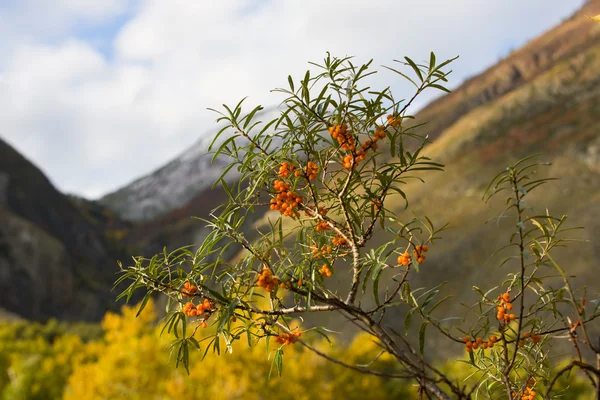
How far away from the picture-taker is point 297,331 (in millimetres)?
1028

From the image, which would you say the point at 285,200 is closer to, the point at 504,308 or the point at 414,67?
the point at 414,67

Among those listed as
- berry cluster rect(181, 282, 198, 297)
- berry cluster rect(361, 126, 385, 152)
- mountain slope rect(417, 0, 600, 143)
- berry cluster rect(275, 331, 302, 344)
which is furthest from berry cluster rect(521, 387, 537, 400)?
mountain slope rect(417, 0, 600, 143)

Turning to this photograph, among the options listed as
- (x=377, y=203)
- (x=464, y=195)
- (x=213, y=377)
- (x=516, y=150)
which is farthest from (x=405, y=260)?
(x=516, y=150)

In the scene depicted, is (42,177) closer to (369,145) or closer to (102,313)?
(102,313)

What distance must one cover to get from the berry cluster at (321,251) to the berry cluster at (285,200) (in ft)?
0.31

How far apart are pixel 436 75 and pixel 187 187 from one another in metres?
66.9

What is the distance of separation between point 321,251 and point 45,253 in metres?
39.9

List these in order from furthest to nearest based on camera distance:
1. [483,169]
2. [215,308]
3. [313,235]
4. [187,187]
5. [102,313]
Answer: [187,187], [102,313], [483,169], [313,235], [215,308]

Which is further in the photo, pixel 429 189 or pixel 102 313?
pixel 102 313

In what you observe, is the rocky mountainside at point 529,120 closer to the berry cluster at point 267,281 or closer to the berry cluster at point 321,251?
the berry cluster at point 321,251

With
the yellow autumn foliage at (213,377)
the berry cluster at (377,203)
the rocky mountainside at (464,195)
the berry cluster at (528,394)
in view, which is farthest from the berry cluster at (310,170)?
the rocky mountainside at (464,195)

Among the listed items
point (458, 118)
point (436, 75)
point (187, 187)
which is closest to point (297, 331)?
point (436, 75)

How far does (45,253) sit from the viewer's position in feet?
118

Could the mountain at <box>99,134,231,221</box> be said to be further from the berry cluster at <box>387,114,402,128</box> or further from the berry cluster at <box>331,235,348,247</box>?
the berry cluster at <box>387,114,402,128</box>
